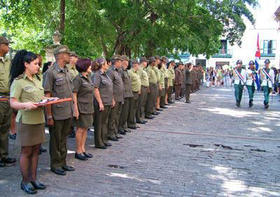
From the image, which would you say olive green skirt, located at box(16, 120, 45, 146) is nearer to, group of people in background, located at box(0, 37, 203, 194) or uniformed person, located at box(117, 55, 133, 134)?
group of people in background, located at box(0, 37, 203, 194)

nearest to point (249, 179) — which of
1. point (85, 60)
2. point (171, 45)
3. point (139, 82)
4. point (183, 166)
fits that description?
point (183, 166)

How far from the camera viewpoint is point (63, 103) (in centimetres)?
559

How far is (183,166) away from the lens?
6348 mm

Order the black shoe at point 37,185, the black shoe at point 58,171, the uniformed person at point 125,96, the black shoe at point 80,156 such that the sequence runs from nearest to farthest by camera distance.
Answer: the black shoe at point 37,185
the black shoe at point 58,171
the black shoe at point 80,156
the uniformed person at point 125,96

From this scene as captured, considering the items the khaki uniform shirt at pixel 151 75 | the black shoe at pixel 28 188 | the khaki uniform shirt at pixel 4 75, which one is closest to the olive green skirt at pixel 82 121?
the khaki uniform shirt at pixel 4 75

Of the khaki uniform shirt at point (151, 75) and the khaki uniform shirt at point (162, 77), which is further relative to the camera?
the khaki uniform shirt at point (162, 77)

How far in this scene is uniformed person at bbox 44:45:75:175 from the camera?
5.57 m

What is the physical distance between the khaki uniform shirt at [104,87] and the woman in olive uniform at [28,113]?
2.61 metres

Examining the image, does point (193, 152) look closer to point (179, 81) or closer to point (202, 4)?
point (179, 81)

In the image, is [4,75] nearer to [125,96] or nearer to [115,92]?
[115,92]

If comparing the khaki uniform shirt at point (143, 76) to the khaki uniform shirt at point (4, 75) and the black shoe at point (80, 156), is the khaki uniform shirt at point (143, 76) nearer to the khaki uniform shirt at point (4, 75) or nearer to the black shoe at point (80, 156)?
the black shoe at point (80, 156)

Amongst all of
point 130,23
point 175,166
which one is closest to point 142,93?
point 175,166

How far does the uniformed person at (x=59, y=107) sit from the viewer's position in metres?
5.57

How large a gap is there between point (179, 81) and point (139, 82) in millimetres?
7914
